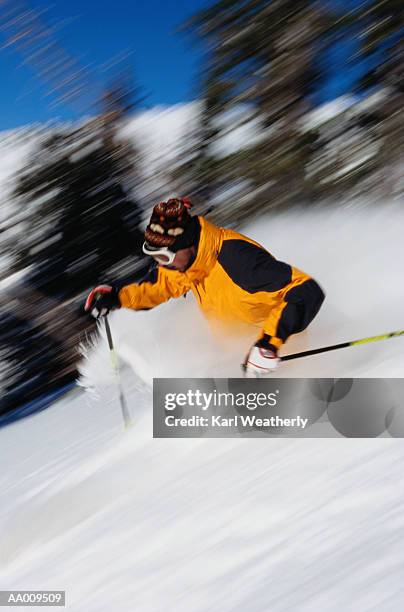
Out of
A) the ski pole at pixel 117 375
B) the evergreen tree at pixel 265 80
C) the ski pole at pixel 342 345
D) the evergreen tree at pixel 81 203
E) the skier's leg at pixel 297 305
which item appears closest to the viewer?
the skier's leg at pixel 297 305

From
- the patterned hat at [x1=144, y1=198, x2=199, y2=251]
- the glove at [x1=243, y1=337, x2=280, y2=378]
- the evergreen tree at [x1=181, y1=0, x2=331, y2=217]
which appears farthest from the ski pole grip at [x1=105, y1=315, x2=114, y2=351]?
the evergreen tree at [x1=181, y1=0, x2=331, y2=217]

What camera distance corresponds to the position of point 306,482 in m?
1.60

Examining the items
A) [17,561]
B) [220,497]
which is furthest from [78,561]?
[220,497]

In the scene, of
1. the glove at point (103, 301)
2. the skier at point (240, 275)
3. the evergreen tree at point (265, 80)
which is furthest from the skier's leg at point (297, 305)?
the evergreen tree at point (265, 80)

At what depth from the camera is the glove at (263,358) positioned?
→ 1.76m

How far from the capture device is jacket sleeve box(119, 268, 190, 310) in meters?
1.96

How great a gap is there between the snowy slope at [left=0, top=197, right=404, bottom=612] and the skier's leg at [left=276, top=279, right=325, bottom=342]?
0.20 meters

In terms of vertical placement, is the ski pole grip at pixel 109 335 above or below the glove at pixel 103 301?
below

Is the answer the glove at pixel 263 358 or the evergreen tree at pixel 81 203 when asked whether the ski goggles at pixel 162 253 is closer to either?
the glove at pixel 263 358

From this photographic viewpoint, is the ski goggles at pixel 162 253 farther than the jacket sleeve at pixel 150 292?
No

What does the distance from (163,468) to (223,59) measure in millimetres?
1640

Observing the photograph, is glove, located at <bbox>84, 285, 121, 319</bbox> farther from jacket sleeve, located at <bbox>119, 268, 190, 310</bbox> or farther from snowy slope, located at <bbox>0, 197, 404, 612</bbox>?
snowy slope, located at <bbox>0, 197, 404, 612</bbox>

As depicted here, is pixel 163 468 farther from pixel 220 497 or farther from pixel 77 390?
pixel 77 390

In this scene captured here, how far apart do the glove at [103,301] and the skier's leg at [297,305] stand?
0.57 m
